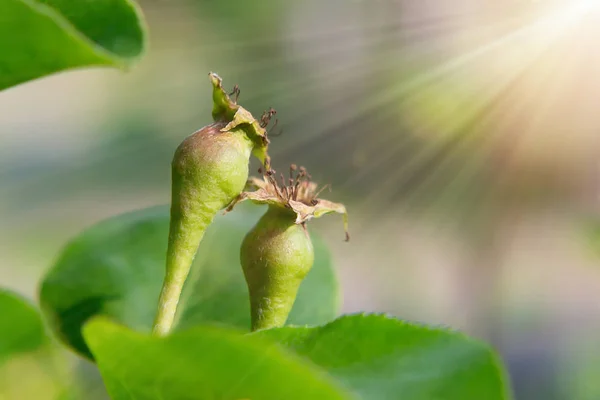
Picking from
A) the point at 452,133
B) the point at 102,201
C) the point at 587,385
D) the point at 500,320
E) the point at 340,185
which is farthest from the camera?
the point at 452,133

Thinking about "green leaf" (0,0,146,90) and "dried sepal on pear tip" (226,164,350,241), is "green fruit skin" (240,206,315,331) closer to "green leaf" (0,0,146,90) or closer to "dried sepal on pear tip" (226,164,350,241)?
"dried sepal on pear tip" (226,164,350,241)

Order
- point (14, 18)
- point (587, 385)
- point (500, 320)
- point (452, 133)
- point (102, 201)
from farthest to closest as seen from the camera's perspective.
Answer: point (452, 133)
point (500, 320)
point (102, 201)
point (587, 385)
point (14, 18)

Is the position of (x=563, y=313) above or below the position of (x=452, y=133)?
below

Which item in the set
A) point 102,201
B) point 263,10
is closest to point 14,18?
point 102,201

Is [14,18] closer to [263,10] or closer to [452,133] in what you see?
[263,10]

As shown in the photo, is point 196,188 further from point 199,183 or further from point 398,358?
point 398,358

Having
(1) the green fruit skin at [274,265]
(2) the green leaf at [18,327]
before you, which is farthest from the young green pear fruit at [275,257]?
(2) the green leaf at [18,327]
